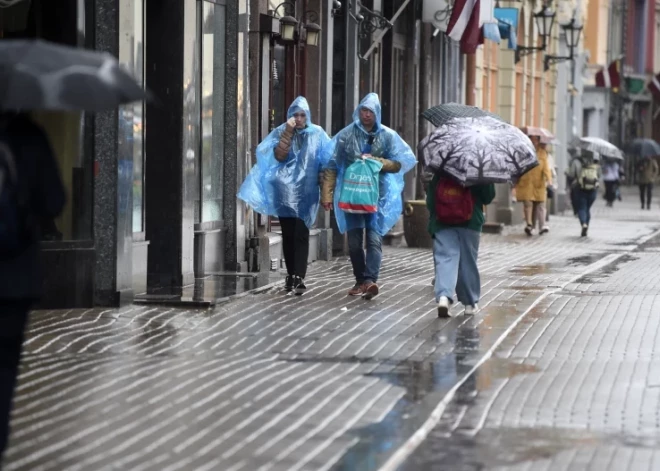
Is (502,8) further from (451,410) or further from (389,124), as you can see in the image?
(451,410)

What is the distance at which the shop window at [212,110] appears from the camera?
54.8 feet

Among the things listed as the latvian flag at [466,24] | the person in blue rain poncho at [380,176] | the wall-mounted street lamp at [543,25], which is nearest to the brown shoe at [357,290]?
→ the person in blue rain poncho at [380,176]

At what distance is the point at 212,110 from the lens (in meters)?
17.0

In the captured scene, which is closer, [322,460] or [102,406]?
[322,460]

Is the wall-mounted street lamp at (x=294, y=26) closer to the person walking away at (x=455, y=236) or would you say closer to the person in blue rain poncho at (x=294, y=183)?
the person in blue rain poncho at (x=294, y=183)

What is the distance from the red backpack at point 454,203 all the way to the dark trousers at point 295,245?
2.11 m

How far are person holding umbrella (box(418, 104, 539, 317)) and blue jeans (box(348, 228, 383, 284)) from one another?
127 centimetres

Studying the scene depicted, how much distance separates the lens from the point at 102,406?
854 cm

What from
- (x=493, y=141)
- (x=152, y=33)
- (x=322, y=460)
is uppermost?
(x=152, y=33)

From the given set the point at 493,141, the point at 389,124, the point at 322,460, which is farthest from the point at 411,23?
the point at 322,460

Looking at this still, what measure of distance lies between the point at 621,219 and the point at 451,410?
2898cm

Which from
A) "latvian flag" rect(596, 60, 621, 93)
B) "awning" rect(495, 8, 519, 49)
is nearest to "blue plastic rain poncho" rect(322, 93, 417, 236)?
"awning" rect(495, 8, 519, 49)

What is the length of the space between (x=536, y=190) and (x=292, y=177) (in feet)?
44.8

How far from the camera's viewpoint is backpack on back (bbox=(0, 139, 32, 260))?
644 centimetres
